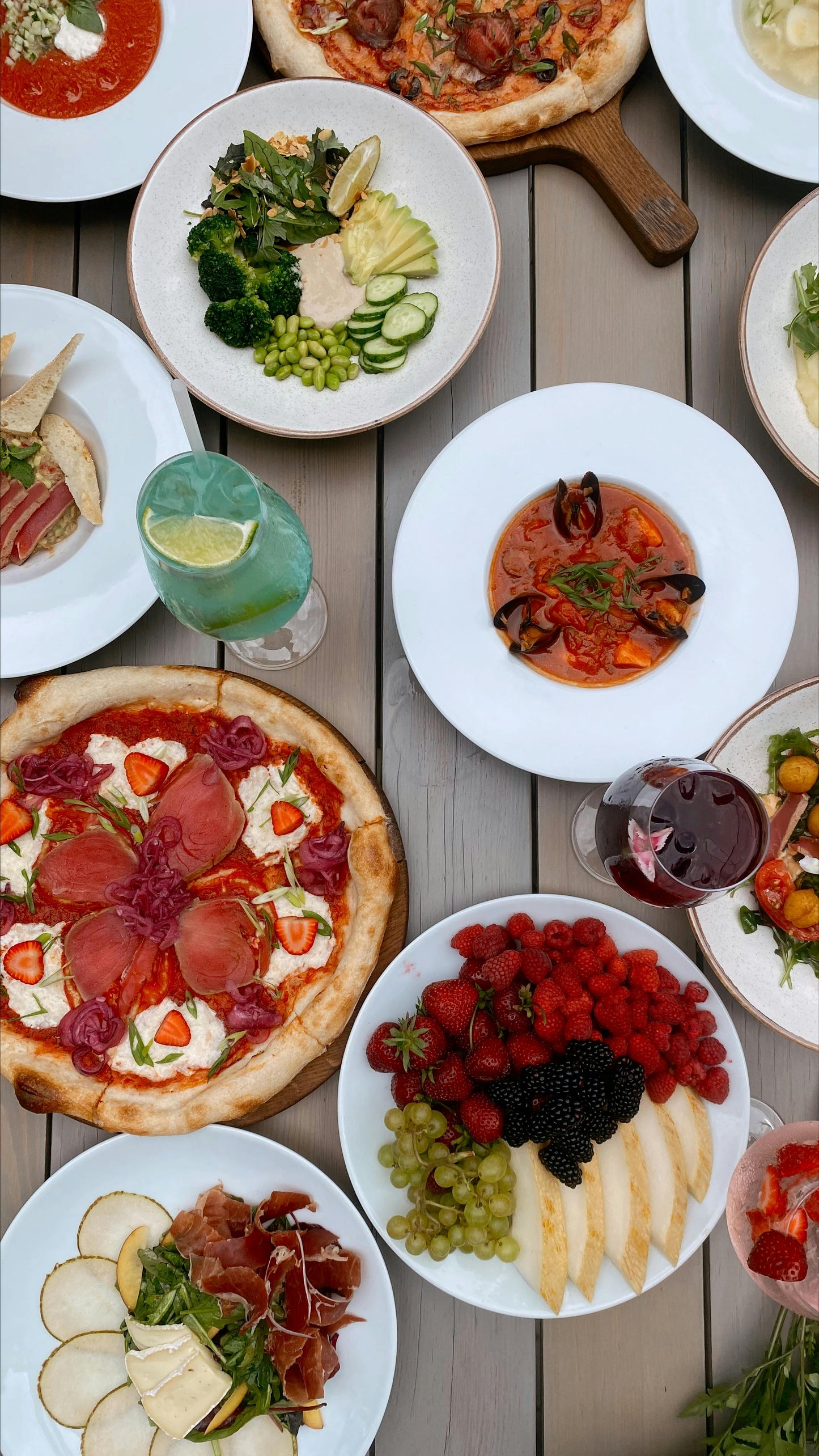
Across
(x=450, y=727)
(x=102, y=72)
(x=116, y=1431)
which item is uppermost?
(x=102, y=72)

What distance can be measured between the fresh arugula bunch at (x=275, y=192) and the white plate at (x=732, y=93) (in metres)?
0.77

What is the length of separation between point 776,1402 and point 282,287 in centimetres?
271

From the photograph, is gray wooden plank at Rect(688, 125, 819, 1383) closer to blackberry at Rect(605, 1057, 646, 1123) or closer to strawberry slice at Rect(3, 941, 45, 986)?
blackberry at Rect(605, 1057, 646, 1123)

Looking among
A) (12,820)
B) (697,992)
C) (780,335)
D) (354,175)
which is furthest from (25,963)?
(780,335)

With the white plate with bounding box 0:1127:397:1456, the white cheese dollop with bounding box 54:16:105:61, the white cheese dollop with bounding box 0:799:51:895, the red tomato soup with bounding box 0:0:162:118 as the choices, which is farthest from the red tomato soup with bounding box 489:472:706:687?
the white cheese dollop with bounding box 54:16:105:61

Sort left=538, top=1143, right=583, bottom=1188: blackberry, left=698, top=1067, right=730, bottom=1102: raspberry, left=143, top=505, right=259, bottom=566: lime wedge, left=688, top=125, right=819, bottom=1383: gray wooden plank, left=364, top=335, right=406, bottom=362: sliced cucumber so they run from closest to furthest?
1. left=143, top=505, right=259, bottom=566: lime wedge
2. left=538, top=1143, right=583, bottom=1188: blackberry
3. left=698, top=1067, right=730, bottom=1102: raspberry
4. left=364, top=335, right=406, bottom=362: sliced cucumber
5. left=688, top=125, right=819, bottom=1383: gray wooden plank

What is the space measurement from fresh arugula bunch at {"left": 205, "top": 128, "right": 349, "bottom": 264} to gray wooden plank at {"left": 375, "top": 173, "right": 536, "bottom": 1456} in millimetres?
463

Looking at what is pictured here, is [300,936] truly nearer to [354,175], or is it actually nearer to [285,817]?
[285,817]

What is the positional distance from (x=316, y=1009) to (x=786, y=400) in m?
1.72

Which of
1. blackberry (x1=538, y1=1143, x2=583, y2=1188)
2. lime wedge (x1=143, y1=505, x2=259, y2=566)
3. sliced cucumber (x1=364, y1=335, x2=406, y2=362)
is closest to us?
lime wedge (x1=143, y1=505, x2=259, y2=566)

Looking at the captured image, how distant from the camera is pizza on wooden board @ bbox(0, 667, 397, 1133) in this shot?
2088 mm

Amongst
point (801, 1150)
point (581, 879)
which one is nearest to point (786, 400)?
point (581, 879)

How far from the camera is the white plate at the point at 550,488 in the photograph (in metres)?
2.07

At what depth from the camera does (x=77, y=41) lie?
223 centimetres
